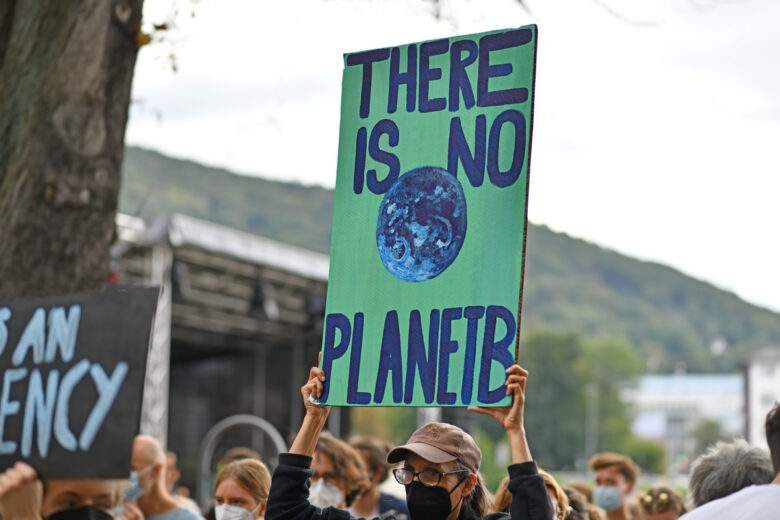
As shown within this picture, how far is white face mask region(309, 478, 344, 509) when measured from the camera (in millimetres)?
5977

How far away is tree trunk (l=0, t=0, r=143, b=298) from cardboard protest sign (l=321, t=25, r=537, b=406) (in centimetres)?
148

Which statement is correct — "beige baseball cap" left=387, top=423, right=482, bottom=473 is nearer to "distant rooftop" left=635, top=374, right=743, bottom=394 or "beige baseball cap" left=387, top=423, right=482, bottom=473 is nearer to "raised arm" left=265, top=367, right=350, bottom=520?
"raised arm" left=265, top=367, right=350, bottom=520

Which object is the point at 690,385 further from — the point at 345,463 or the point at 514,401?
the point at 514,401

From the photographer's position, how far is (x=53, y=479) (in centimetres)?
327

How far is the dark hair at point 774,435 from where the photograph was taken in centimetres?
299

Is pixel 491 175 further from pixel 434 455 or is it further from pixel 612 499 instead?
pixel 612 499

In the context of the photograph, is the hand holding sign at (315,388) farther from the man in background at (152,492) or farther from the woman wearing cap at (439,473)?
the man in background at (152,492)

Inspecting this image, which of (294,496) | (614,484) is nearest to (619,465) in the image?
(614,484)

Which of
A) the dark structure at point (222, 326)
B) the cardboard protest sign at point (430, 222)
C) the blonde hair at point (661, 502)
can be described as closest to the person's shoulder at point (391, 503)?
the blonde hair at point (661, 502)

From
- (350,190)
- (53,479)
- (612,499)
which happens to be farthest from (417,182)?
(612,499)

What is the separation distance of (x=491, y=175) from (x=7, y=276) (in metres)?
2.12

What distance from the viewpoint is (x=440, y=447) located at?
3.94 meters

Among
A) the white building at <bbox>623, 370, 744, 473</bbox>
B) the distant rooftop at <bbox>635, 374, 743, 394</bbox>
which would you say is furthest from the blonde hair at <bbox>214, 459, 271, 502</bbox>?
the distant rooftop at <bbox>635, 374, 743, 394</bbox>

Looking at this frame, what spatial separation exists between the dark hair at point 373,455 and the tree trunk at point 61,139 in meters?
1.74
